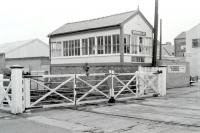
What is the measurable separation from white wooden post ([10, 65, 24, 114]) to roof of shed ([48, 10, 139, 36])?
1072 cm

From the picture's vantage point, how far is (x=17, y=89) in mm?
11031

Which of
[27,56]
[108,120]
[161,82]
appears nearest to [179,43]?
[27,56]

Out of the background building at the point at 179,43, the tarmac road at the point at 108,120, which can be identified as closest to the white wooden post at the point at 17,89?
the tarmac road at the point at 108,120

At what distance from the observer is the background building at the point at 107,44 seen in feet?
68.5

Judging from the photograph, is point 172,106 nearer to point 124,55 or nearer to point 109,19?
point 124,55

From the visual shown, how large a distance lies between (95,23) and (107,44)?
2.90 metres

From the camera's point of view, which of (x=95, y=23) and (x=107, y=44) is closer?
(x=107, y=44)

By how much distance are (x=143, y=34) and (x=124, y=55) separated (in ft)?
9.35

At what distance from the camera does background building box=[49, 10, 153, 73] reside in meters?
20.9

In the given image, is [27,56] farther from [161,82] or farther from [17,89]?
[17,89]

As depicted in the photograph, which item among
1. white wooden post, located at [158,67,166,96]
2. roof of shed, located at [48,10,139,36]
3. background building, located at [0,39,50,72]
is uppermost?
roof of shed, located at [48,10,139,36]

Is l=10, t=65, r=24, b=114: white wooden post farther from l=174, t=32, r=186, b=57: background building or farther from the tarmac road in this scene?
l=174, t=32, r=186, b=57: background building

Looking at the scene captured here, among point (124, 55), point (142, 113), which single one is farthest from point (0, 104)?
point (124, 55)

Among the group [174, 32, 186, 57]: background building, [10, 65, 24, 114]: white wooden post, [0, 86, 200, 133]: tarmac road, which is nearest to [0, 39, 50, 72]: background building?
[10, 65, 24, 114]: white wooden post
